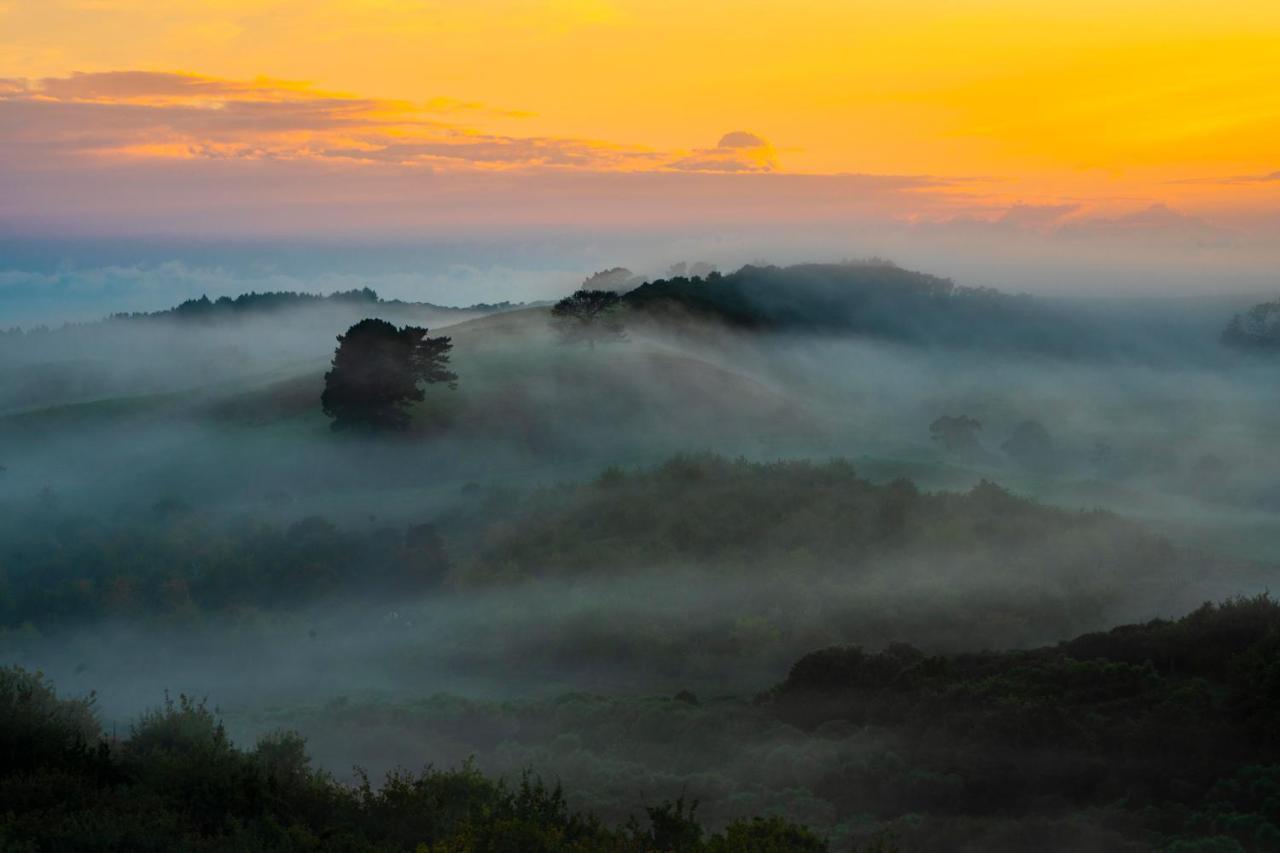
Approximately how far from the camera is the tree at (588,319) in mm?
104000

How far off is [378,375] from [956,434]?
46.3 metres

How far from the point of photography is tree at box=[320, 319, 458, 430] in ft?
253

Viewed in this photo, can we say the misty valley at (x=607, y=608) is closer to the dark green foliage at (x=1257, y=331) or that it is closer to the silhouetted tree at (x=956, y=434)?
the silhouetted tree at (x=956, y=434)

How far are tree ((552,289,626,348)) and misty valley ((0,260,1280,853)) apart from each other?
360 millimetres

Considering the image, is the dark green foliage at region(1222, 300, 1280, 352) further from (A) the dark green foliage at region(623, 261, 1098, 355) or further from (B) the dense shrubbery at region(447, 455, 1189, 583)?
(B) the dense shrubbery at region(447, 455, 1189, 583)

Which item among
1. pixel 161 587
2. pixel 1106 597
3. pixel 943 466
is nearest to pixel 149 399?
pixel 161 587

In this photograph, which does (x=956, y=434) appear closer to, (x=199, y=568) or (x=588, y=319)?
(x=588, y=319)

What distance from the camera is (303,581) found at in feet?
179

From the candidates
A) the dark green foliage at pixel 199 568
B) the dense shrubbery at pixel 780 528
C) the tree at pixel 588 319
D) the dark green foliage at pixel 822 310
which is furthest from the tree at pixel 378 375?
the dark green foliage at pixel 822 310

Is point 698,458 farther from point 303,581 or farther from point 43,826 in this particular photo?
point 43,826

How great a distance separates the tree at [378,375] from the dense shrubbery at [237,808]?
56.8 meters

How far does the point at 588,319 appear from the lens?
10406 cm

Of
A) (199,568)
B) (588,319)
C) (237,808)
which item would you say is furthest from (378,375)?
(237,808)

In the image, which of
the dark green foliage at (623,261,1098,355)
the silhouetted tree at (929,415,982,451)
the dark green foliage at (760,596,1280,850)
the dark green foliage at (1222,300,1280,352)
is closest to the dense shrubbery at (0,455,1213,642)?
the dark green foliage at (760,596,1280,850)
